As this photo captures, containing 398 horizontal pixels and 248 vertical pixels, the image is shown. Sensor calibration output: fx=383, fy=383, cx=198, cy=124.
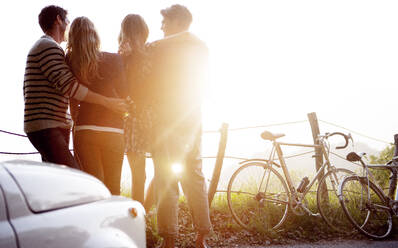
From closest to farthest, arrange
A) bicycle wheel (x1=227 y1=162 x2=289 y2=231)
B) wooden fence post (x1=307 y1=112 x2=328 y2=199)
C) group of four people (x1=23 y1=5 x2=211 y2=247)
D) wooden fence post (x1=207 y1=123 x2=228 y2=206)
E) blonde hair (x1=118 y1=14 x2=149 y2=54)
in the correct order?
group of four people (x1=23 y1=5 x2=211 y2=247), blonde hair (x1=118 y1=14 x2=149 y2=54), bicycle wheel (x1=227 y1=162 x2=289 y2=231), wooden fence post (x1=207 y1=123 x2=228 y2=206), wooden fence post (x1=307 y1=112 x2=328 y2=199)

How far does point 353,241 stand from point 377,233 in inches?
22.6

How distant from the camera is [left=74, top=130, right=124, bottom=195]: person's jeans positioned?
9.43 feet

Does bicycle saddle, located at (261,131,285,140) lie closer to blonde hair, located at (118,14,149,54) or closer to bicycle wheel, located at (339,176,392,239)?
bicycle wheel, located at (339,176,392,239)

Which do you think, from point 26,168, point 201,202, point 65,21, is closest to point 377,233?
point 201,202

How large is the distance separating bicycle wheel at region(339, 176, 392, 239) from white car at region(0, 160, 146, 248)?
463cm

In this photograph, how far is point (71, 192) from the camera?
1.54 m

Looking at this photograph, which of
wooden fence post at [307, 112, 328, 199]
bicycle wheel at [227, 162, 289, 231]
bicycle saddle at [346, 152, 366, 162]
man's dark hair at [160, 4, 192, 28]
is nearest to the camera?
man's dark hair at [160, 4, 192, 28]

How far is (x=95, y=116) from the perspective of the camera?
293 centimetres

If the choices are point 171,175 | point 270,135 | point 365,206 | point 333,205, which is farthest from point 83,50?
point 365,206

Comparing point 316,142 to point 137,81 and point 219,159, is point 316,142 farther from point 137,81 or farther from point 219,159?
point 137,81

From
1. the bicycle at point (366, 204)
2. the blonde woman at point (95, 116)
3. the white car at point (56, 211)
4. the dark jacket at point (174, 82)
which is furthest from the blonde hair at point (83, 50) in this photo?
the bicycle at point (366, 204)

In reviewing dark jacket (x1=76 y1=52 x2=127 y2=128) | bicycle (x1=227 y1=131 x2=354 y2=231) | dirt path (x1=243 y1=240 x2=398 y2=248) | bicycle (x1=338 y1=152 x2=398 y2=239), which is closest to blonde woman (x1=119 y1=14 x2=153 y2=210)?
dark jacket (x1=76 y1=52 x2=127 y2=128)

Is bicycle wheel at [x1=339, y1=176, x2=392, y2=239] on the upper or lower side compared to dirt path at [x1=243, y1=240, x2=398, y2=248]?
upper

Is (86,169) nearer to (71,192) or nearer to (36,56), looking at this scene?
(36,56)
